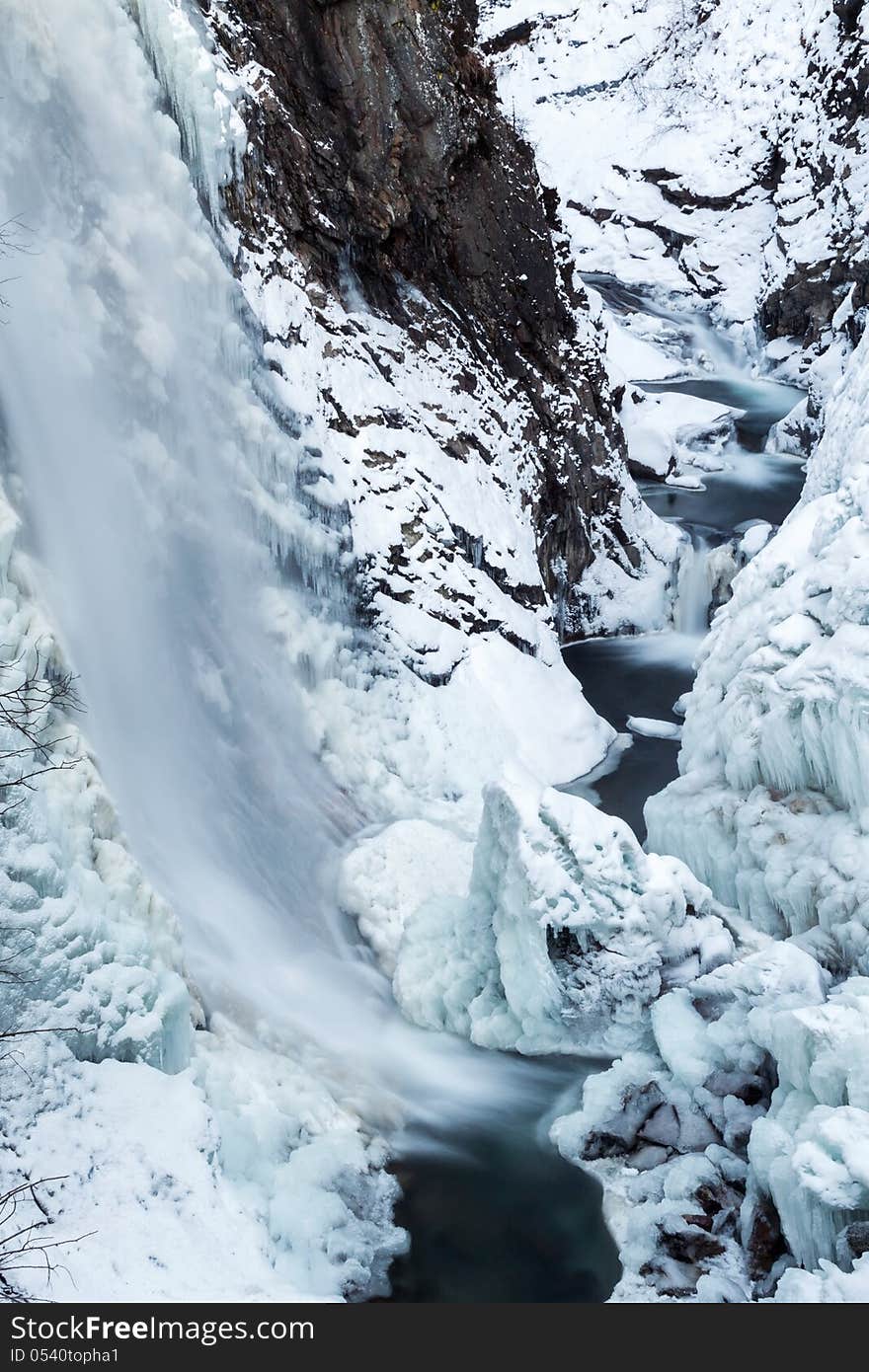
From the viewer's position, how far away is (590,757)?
46.3ft

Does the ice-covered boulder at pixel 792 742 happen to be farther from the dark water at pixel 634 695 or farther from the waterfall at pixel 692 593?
the waterfall at pixel 692 593

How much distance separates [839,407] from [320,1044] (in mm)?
8711

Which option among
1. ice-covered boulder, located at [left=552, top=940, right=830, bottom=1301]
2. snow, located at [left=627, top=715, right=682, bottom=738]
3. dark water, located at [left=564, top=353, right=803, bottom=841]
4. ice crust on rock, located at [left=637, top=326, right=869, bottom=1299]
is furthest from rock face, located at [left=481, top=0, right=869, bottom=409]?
ice-covered boulder, located at [left=552, top=940, right=830, bottom=1301]

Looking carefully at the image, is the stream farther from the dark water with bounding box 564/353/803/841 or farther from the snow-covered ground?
the dark water with bounding box 564/353/803/841

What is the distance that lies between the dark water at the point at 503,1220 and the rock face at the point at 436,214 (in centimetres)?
685

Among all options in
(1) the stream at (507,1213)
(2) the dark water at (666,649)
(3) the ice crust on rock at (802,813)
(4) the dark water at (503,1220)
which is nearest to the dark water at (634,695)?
(2) the dark water at (666,649)

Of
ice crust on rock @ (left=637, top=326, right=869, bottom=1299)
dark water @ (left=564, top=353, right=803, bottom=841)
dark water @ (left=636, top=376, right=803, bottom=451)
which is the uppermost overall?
ice crust on rock @ (left=637, top=326, right=869, bottom=1299)

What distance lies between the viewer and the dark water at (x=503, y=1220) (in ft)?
22.5

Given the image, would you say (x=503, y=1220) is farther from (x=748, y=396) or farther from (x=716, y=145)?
(x=716, y=145)

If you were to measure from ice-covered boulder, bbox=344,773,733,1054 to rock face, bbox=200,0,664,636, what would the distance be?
15.6 ft

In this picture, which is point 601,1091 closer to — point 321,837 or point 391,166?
point 321,837

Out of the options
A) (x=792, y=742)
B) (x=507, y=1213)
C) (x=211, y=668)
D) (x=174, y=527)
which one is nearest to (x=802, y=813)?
(x=792, y=742)

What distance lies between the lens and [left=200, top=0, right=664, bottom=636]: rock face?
13.3 m

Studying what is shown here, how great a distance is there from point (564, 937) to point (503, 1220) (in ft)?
7.40
